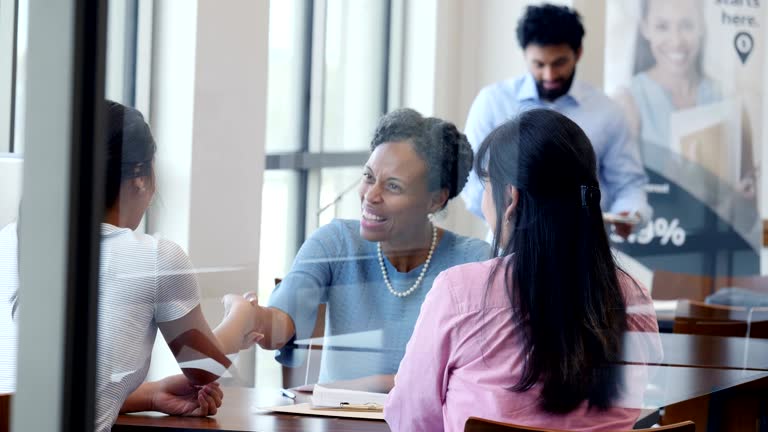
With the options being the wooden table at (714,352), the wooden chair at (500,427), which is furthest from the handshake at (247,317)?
the wooden table at (714,352)

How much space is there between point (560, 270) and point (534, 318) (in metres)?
0.09

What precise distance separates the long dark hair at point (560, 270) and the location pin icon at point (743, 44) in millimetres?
510

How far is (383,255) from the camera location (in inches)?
73.5

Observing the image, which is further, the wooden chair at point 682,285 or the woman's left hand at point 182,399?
the wooden chair at point 682,285

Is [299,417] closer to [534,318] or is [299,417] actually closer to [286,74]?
[534,318]

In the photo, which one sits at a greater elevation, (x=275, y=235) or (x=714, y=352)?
(x=275, y=235)

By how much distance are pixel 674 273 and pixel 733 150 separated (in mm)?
279

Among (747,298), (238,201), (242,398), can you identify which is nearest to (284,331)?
(242,398)

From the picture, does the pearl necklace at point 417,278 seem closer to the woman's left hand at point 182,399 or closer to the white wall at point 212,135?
the white wall at point 212,135

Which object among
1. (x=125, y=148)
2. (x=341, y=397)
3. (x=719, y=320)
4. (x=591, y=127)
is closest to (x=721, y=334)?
(x=719, y=320)

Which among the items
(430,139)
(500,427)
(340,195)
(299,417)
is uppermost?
(430,139)

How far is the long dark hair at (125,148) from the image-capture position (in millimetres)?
1452

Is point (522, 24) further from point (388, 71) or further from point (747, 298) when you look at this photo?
point (747, 298)

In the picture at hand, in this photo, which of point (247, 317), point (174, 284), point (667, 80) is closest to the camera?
point (174, 284)
